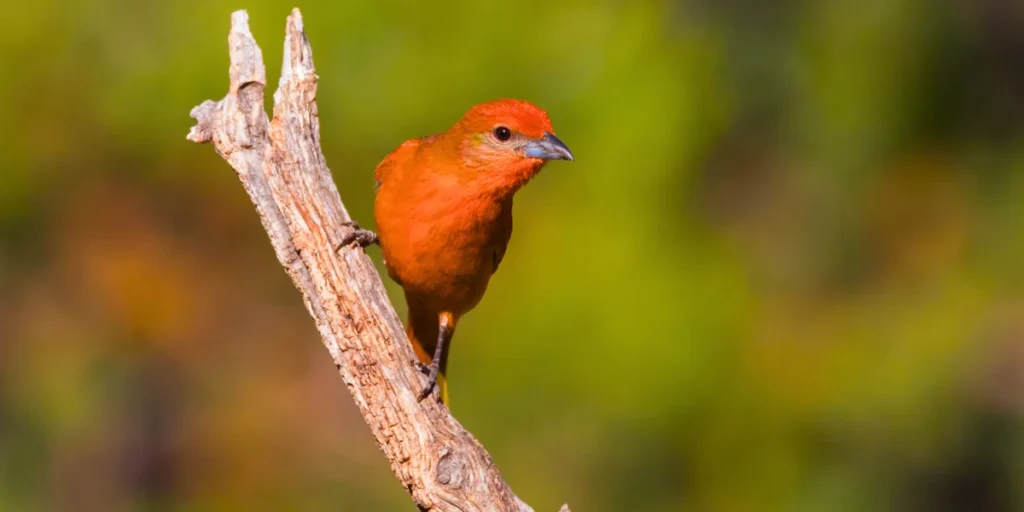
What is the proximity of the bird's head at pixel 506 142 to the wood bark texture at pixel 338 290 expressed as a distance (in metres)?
0.62

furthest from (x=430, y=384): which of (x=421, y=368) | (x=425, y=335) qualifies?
(x=425, y=335)

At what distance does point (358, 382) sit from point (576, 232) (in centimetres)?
267

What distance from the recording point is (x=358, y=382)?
3.37 m

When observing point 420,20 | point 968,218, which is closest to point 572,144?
point 420,20

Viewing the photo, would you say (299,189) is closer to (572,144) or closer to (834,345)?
(572,144)

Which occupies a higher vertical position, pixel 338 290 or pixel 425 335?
pixel 338 290

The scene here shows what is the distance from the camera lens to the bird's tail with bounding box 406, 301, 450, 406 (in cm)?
432

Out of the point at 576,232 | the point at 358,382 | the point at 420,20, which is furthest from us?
the point at 420,20

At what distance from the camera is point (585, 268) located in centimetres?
584

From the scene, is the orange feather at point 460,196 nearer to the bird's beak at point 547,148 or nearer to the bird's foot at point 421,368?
the bird's beak at point 547,148

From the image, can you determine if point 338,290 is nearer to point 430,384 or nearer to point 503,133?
point 430,384

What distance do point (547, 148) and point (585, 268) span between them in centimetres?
205

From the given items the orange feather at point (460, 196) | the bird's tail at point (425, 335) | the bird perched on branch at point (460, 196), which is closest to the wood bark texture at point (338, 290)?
the bird perched on branch at point (460, 196)

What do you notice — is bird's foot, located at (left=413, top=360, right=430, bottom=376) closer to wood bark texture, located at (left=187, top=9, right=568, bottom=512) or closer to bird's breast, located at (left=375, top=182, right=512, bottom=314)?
wood bark texture, located at (left=187, top=9, right=568, bottom=512)
